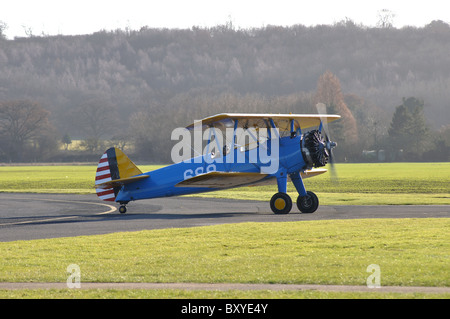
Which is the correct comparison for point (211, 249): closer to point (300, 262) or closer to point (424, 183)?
point (300, 262)

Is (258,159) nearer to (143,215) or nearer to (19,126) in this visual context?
(143,215)

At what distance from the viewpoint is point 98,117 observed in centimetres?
19800

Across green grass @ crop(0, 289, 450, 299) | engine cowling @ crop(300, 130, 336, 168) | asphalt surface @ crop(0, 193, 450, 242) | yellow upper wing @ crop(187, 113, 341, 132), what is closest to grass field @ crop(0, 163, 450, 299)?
green grass @ crop(0, 289, 450, 299)

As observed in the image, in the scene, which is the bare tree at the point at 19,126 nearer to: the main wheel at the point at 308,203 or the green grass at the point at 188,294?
the main wheel at the point at 308,203

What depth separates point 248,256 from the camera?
13.3 meters

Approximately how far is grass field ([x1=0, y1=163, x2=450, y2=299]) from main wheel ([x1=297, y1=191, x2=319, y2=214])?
12.3 feet

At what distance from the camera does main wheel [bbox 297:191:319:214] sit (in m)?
23.7

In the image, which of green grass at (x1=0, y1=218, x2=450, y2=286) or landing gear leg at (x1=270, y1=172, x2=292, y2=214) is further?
landing gear leg at (x1=270, y1=172, x2=292, y2=214)

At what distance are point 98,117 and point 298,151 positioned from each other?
180 m

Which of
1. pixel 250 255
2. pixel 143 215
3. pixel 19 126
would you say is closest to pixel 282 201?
pixel 143 215

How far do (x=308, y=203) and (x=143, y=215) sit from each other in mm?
6178

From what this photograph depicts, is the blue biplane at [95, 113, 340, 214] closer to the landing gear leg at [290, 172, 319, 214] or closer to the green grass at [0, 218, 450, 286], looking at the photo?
the landing gear leg at [290, 172, 319, 214]

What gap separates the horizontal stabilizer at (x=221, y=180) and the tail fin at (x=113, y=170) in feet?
12.4
